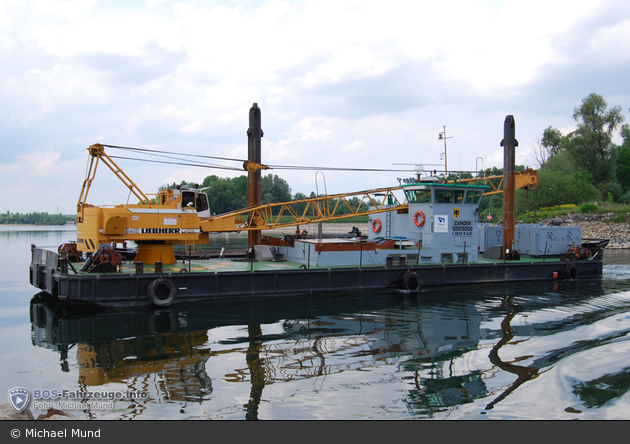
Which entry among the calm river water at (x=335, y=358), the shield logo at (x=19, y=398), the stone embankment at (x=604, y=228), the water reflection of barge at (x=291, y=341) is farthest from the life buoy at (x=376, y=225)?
the stone embankment at (x=604, y=228)

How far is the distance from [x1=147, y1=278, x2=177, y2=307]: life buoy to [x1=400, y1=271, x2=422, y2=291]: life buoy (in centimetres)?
883

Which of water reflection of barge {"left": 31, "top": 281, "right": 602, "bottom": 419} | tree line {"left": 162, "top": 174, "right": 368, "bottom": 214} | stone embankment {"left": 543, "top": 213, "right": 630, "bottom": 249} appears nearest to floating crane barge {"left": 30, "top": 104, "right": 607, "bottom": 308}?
water reflection of barge {"left": 31, "top": 281, "right": 602, "bottom": 419}

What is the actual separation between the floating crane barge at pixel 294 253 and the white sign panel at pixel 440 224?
1.8 inches

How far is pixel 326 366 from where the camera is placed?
9469mm

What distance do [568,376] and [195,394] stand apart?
7281mm

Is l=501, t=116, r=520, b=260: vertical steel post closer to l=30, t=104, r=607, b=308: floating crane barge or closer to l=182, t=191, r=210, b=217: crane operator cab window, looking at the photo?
l=30, t=104, r=607, b=308: floating crane barge

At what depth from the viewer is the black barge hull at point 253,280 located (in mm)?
13844

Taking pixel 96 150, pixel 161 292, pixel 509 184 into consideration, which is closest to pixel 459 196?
pixel 509 184

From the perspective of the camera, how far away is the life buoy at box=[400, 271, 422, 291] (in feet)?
57.9

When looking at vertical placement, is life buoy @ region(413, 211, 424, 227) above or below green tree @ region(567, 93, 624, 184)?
below

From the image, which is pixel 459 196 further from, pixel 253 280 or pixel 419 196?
pixel 253 280

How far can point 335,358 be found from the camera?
33.0 ft
